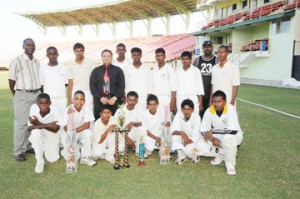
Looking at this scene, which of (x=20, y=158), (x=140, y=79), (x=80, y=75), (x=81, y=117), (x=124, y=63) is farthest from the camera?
(x=124, y=63)

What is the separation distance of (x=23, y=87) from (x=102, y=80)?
1.32 meters

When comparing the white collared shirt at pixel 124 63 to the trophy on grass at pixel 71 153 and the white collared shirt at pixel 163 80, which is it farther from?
the trophy on grass at pixel 71 153

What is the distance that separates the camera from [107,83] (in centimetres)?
536

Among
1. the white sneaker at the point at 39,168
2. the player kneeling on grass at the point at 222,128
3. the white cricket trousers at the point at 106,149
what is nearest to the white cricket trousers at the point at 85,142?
the white cricket trousers at the point at 106,149

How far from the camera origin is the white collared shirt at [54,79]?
5352 mm

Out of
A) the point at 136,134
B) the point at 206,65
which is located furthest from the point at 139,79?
the point at 206,65

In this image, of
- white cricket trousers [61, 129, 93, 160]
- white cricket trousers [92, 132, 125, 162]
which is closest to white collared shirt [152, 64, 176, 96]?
white cricket trousers [92, 132, 125, 162]

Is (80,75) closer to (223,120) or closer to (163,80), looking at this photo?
(163,80)

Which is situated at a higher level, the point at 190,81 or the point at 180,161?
the point at 190,81

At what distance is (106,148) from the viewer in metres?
5.13

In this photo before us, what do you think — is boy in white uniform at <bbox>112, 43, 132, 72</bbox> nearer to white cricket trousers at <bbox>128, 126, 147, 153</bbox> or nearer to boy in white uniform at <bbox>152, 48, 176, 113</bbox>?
boy in white uniform at <bbox>152, 48, 176, 113</bbox>

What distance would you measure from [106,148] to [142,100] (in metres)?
1.26

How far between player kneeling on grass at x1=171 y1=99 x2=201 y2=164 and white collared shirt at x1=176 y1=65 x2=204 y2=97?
57 centimetres

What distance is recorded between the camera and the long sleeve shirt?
5.35 metres
